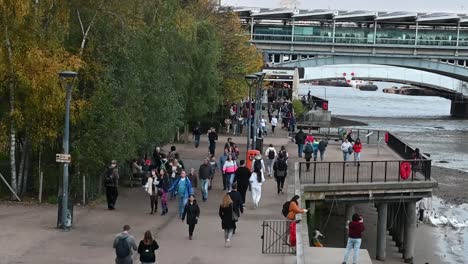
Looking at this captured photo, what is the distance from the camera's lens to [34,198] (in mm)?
24562

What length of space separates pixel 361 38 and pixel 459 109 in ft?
83.1

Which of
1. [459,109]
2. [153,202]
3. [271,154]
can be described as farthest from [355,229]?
[459,109]

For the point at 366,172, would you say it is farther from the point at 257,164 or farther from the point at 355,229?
the point at 355,229

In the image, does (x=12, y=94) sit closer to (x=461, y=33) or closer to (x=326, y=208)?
(x=326, y=208)

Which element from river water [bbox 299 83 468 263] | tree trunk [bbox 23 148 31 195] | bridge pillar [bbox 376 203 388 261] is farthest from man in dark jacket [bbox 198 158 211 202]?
river water [bbox 299 83 468 263]

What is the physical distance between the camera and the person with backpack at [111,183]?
909 inches

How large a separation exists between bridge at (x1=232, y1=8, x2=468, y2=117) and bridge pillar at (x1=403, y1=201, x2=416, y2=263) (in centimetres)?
7305

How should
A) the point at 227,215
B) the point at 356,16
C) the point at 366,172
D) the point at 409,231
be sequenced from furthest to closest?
the point at 356,16, the point at 409,231, the point at 366,172, the point at 227,215

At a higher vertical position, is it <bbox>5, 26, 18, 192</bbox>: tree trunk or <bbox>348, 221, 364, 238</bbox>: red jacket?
<bbox>5, 26, 18, 192</bbox>: tree trunk

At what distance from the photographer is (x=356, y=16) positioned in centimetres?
10669

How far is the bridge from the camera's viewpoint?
104 meters

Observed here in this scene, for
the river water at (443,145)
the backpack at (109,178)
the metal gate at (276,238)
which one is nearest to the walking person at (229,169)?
the backpack at (109,178)

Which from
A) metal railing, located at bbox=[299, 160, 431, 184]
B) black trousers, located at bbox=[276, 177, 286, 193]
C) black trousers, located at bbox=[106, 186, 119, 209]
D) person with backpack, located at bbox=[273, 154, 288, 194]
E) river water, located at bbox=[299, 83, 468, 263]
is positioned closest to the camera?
black trousers, located at bbox=[106, 186, 119, 209]

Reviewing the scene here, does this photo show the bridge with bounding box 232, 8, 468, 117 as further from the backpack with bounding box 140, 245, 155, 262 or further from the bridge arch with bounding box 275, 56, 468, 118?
the backpack with bounding box 140, 245, 155, 262
